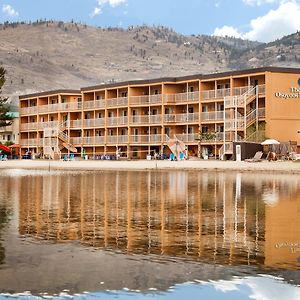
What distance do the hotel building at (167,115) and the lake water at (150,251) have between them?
4697 cm

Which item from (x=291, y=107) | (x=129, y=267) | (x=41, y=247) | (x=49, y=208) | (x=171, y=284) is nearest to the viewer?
(x=171, y=284)

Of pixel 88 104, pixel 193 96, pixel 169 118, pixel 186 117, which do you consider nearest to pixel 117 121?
pixel 88 104

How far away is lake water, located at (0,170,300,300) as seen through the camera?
807cm

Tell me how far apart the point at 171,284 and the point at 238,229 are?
566 centimetres

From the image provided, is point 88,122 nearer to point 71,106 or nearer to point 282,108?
point 71,106

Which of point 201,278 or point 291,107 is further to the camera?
point 291,107

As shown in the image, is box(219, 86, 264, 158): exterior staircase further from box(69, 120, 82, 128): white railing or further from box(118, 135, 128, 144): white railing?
box(69, 120, 82, 128): white railing

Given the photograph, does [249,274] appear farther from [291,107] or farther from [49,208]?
[291,107]

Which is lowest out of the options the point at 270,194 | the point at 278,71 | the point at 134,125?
the point at 270,194

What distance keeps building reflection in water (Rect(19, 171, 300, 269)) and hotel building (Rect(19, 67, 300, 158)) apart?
4255 centimetres

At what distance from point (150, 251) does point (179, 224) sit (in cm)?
394

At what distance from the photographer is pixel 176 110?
7738cm

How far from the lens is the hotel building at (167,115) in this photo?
2591 inches

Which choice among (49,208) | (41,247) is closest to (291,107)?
(49,208)
